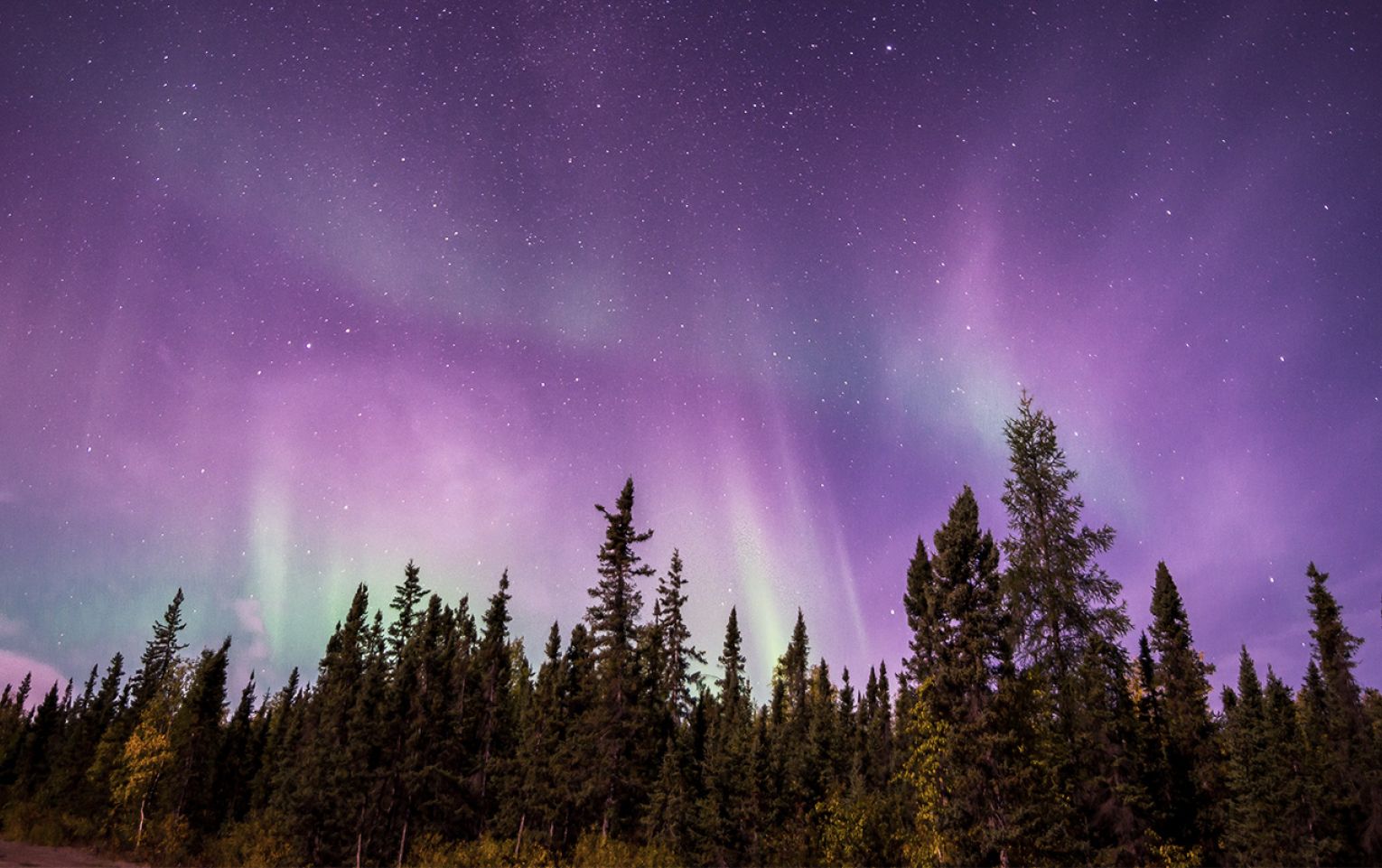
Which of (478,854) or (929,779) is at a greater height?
(929,779)

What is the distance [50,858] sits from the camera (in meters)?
51.4

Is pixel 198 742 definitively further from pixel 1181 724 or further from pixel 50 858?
pixel 1181 724

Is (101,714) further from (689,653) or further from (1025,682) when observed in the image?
(1025,682)

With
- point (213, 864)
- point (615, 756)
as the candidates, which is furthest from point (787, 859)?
point (213, 864)

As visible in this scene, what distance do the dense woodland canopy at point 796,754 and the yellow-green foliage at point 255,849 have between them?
0.89 ft

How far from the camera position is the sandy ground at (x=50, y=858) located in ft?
151

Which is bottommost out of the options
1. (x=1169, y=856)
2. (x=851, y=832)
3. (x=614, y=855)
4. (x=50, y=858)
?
(x=50, y=858)

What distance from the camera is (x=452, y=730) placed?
57.3 metres

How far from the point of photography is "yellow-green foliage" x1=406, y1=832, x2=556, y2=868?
3831 cm

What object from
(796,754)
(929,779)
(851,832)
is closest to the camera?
(929,779)

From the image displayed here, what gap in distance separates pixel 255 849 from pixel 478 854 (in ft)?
70.2

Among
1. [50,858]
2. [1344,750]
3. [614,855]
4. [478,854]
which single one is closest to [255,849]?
[50,858]

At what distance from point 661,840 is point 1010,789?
23.9m

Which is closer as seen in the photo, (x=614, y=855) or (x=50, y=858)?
(x=614, y=855)
